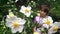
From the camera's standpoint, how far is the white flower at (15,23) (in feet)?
3.71

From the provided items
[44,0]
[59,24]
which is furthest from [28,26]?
[44,0]

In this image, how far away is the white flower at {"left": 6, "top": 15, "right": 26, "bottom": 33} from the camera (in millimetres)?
1131

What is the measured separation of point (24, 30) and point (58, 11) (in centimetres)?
161

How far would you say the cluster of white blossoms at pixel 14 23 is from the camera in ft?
3.71

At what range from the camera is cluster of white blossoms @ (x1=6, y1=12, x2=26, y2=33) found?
1.13 metres

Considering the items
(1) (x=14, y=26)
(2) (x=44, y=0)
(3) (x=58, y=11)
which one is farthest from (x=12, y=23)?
(2) (x=44, y=0)

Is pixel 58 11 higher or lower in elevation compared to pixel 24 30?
lower

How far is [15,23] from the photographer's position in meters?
1.16

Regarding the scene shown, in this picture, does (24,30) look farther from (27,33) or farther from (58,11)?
(58,11)

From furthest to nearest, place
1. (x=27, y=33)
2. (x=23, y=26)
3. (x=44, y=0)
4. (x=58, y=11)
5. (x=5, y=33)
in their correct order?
(x=44, y=0) < (x=58, y=11) < (x=5, y=33) < (x=27, y=33) < (x=23, y=26)

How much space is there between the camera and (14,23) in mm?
1169

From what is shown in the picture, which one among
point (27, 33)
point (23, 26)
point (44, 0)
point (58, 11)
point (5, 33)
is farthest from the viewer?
point (44, 0)

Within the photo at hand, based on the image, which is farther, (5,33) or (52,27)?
(5,33)

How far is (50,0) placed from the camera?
3.09 meters
